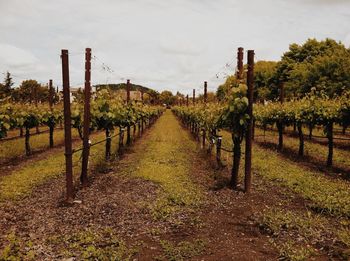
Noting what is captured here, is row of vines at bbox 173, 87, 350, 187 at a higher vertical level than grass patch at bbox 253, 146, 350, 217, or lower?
higher

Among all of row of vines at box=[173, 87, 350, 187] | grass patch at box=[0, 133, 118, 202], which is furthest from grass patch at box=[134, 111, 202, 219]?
grass patch at box=[0, 133, 118, 202]

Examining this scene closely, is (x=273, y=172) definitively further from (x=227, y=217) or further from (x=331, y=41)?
(x=331, y=41)

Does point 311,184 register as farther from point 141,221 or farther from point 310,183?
point 141,221

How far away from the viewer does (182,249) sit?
24.4 feet

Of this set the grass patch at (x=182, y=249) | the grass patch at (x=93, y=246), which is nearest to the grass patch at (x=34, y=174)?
the grass patch at (x=93, y=246)

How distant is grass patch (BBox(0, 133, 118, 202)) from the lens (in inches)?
470

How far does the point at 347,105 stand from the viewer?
1653cm

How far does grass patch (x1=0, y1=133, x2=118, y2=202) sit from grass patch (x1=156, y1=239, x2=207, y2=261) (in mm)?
5991

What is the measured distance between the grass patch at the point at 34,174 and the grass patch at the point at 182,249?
19.7ft

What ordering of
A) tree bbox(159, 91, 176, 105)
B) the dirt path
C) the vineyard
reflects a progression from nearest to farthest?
the dirt path < the vineyard < tree bbox(159, 91, 176, 105)

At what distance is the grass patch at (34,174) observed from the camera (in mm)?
11930

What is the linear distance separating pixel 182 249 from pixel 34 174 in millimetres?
9317

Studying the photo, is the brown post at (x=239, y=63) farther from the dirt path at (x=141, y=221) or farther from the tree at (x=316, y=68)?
the tree at (x=316, y=68)

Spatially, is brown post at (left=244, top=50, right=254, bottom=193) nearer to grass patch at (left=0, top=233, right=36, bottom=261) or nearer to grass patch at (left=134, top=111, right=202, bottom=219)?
grass patch at (left=134, top=111, right=202, bottom=219)
